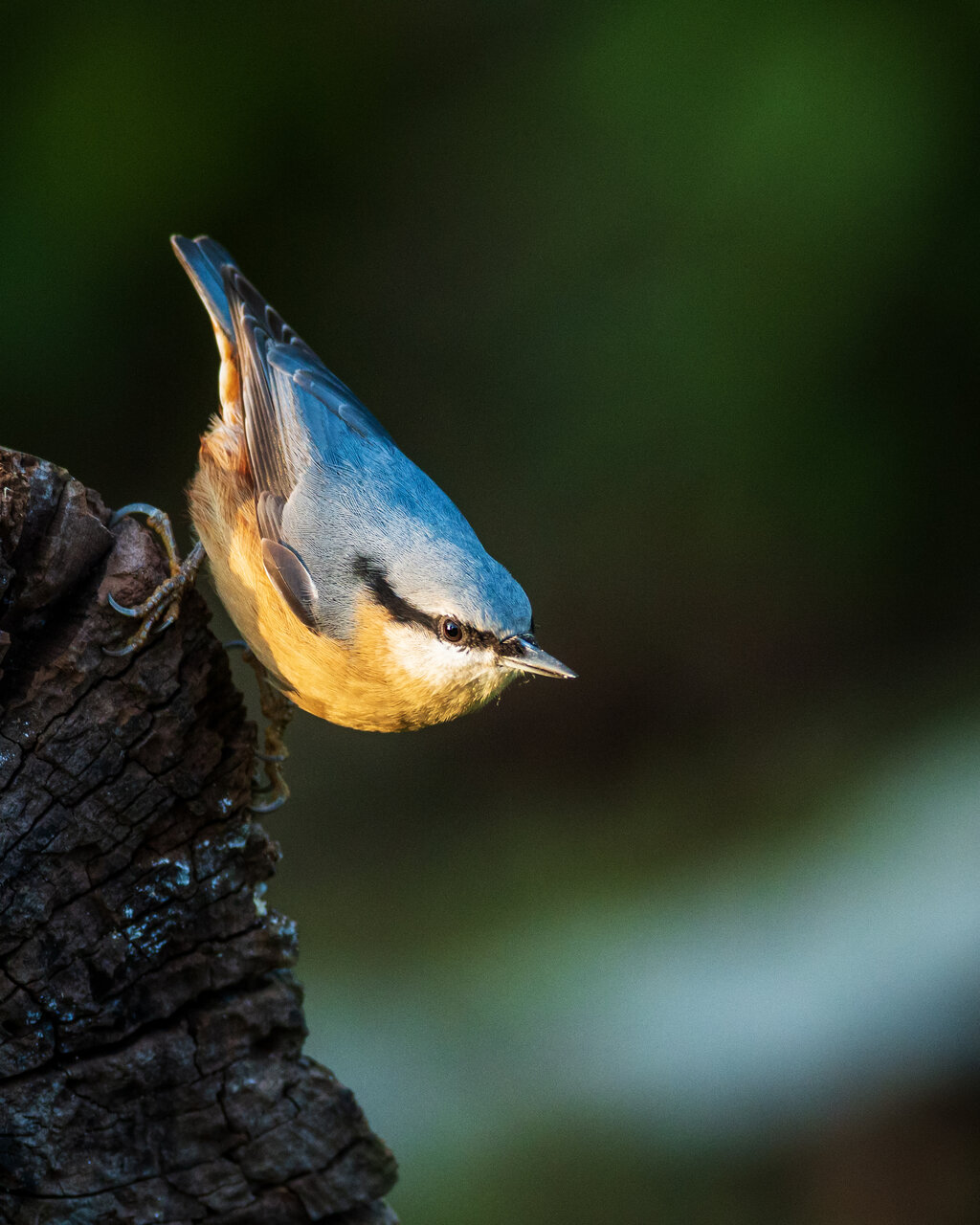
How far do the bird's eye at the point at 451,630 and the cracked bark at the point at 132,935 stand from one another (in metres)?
0.46

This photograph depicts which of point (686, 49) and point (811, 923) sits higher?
point (686, 49)

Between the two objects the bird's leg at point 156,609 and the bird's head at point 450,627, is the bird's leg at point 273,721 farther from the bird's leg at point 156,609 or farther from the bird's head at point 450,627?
the bird's leg at point 156,609

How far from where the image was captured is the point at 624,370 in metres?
5.15

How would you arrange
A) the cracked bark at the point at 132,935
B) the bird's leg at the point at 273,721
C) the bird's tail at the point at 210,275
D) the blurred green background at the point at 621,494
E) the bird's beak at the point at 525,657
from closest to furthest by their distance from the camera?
the cracked bark at the point at 132,935 → the bird's beak at the point at 525,657 → the bird's leg at the point at 273,721 → the bird's tail at the point at 210,275 → the blurred green background at the point at 621,494

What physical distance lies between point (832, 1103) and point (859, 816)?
1.57m

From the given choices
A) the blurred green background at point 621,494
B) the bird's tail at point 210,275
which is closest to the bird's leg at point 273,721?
the bird's tail at point 210,275

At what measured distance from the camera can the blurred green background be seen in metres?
4.29

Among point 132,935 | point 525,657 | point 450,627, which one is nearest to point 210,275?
point 450,627

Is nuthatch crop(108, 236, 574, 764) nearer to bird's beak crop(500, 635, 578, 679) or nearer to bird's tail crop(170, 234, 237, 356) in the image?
bird's beak crop(500, 635, 578, 679)

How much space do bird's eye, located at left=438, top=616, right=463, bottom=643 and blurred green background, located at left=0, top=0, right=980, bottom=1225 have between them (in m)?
2.27

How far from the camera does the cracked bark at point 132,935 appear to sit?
1.94 meters

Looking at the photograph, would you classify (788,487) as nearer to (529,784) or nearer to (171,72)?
(529,784)

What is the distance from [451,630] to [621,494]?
3.23 meters

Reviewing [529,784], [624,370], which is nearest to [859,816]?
[529,784]
